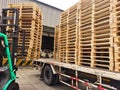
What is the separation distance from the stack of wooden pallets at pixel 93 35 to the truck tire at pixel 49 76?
2.38 ft

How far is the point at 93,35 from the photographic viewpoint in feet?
16.1

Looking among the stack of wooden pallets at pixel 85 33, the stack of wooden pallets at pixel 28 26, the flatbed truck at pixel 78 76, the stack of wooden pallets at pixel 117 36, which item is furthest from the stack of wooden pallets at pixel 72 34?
the stack of wooden pallets at pixel 28 26

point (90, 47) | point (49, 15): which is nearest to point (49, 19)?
point (49, 15)

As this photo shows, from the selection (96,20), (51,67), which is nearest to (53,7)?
(51,67)

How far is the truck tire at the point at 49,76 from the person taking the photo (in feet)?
21.5

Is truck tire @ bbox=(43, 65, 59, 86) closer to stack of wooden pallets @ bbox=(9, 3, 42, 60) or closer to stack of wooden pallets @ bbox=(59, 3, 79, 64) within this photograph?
stack of wooden pallets @ bbox=(59, 3, 79, 64)

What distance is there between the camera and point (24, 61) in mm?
8219

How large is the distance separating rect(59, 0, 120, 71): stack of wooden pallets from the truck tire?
0.72m

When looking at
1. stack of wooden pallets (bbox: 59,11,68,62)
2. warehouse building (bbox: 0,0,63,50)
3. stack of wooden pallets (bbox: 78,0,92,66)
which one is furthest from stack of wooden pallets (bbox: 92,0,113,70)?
warehouse building (bbox: 0,0,63,50)

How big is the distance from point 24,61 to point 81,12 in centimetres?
399

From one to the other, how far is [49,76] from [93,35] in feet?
9.23

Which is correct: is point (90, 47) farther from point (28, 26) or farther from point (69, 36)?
point (28, 26)

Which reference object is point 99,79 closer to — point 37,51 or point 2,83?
point 2,83

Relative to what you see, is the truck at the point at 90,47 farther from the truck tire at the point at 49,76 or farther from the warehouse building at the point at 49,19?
the warehouse building at the point at 49,19
